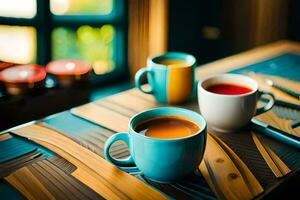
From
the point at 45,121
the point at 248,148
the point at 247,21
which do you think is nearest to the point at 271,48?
the point at 248,148

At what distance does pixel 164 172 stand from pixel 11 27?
6.08 feet

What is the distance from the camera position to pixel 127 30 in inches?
110

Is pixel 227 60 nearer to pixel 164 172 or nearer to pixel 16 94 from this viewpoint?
pixel 16 94

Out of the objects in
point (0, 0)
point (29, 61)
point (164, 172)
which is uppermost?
point (0, 0)

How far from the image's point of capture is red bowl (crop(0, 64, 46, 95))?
1213 mm

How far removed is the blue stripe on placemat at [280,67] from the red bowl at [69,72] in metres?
0.53

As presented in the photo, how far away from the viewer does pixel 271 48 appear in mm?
1632

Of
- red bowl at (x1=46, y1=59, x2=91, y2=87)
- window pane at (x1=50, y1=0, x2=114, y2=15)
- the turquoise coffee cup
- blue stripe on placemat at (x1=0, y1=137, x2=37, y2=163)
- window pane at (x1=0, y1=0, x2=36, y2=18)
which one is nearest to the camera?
the turquoise coffee cup

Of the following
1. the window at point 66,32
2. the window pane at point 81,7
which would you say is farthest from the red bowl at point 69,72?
the window pane at point 81,7

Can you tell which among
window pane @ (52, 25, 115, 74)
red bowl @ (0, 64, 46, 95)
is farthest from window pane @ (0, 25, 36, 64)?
red bowl @ (0, 64, 46, 95)

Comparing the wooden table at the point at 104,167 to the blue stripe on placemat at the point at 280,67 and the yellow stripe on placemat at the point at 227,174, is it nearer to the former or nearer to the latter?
the yellow stripe on placemat at the point at 227,174

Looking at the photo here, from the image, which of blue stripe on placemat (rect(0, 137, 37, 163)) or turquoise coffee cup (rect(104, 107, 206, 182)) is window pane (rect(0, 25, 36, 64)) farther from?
turquoise coffee cup (rect(104, 107, 206, 182))

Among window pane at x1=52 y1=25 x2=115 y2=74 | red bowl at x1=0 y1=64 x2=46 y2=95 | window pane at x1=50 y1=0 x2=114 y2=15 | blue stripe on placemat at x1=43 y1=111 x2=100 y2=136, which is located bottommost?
window pane at x1=52 y1=25 x2=115 y2=74

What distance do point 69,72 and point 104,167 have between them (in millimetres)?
758
